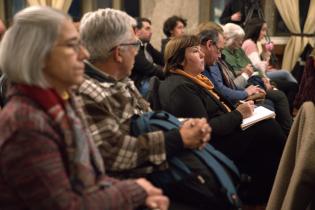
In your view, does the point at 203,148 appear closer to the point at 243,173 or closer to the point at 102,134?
the point at 102,134

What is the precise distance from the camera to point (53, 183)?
1106 mm

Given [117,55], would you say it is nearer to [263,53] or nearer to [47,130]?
[47,130]

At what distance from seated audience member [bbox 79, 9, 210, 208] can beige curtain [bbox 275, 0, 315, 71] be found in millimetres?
4685

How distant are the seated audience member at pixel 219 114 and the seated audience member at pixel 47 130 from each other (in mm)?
1118

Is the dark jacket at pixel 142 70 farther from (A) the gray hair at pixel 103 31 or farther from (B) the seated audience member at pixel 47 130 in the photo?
(B) the seated audience member at pixel 47 130

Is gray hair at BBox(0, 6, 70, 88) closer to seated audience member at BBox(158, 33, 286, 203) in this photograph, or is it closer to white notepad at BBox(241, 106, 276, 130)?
seated audience member at BBox(158, 33, 286, 203)

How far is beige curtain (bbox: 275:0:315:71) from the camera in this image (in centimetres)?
601

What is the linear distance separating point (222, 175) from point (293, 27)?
15.8 feet

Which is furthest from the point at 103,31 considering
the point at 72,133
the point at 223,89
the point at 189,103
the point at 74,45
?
the point at 223,89

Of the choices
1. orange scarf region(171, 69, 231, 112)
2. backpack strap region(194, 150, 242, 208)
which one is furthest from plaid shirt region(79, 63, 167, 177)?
orange scarf region(171, 69, 231, 112)

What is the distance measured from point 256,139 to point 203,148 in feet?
3.12

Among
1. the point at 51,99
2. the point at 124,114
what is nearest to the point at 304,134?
the point at 124,114

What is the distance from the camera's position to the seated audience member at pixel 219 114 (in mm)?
2359

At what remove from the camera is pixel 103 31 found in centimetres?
166
